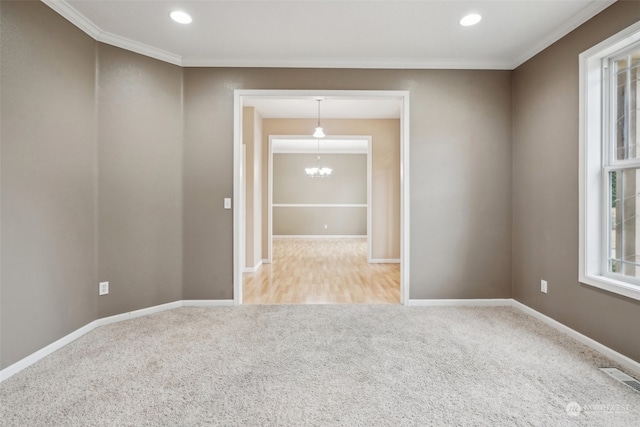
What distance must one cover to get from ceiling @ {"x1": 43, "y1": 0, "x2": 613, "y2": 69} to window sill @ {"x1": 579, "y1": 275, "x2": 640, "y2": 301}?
6.67 feet

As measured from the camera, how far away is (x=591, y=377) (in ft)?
6.88

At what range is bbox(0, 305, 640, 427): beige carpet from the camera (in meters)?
1.72

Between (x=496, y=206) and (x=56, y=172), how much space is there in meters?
4.14

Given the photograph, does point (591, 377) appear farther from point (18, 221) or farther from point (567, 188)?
point (18, 221)

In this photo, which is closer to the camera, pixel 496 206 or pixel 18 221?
pixel 18 221

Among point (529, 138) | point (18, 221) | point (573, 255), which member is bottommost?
point (573, 255)

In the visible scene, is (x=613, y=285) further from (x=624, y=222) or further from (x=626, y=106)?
(x=626, y=106)

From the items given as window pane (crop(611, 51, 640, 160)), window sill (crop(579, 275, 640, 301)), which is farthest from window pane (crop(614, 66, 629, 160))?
window sill (crop(579, 275, 640, 301))

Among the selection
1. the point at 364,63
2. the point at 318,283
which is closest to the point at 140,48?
the point at 364,63

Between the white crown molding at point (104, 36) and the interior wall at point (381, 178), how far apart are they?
2.92 metres

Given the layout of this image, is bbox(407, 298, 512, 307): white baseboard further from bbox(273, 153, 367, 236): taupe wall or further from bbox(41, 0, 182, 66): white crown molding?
bbox(273, 153, 367, 236): taupe wall

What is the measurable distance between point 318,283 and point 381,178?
105 inches

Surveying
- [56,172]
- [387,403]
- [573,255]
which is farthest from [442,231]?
[56,172]

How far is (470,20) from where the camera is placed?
9.05ft
